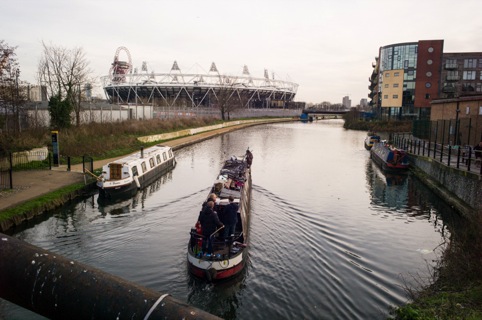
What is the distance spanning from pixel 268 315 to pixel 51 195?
12.2 meters

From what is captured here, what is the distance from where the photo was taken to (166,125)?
47719 mm

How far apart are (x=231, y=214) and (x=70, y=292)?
9.58m

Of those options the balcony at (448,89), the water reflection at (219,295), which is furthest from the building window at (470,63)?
the water reflection at (219,295)

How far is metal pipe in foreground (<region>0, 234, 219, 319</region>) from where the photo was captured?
5.98ft

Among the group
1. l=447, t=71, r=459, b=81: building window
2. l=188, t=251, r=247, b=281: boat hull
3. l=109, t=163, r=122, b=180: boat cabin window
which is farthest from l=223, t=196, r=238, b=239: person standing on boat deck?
l=447, t=71, r=459, b=81: building window

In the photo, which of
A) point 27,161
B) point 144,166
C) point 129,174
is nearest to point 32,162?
point 27,161

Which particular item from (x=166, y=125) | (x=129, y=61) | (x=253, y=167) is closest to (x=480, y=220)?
(x=253, y=167)

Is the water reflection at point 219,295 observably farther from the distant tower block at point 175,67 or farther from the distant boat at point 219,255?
the distant tower block at point 175,67

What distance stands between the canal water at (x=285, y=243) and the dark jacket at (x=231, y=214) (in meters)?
1.46

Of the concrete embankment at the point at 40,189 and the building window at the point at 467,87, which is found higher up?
the building window at the point at 467,87

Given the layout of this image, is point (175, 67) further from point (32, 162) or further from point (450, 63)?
point (32, 162)

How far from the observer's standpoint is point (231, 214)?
11.4m

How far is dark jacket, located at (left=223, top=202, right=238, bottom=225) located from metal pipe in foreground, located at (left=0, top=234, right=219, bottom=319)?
9.37 metres

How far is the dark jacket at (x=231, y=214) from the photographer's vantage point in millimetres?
11320
